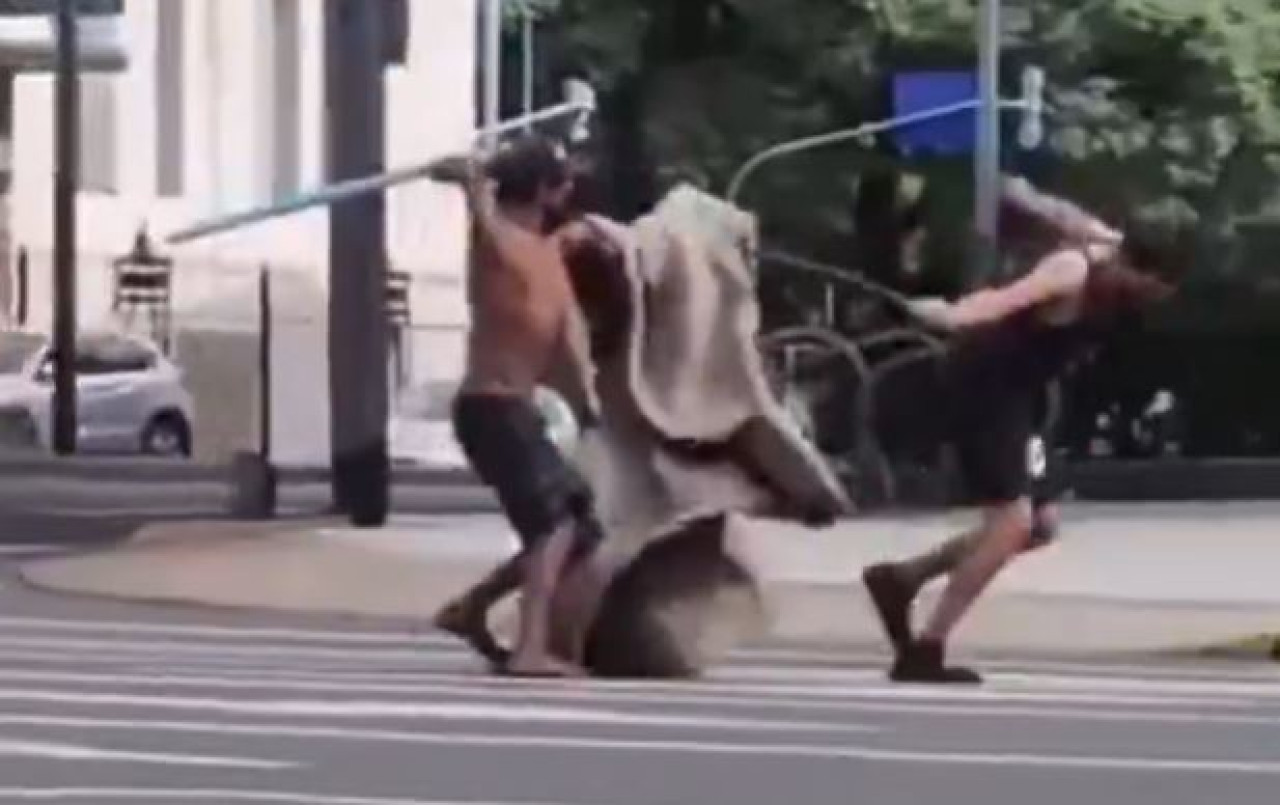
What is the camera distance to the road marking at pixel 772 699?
524 inches

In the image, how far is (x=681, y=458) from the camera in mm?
14398

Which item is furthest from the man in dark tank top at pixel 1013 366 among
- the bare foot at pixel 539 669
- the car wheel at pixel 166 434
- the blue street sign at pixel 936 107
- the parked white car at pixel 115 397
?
the blue street sign at pixel 936 107

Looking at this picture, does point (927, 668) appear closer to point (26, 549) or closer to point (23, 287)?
point (26, 549)

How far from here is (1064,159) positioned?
1870 inches

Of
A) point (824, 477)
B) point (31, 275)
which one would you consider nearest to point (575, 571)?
point (824, 477)

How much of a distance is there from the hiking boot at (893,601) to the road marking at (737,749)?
8.94 ft

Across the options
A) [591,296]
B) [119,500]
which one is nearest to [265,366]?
[119,500]

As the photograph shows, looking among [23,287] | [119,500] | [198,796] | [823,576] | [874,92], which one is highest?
[874,92]

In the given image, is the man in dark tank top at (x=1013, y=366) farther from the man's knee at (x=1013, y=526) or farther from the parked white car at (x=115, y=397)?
the parked white car at (x=115, y=397)

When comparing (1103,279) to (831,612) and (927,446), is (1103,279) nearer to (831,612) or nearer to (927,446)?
(831,612)

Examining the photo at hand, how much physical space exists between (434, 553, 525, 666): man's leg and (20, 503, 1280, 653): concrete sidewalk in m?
0.95

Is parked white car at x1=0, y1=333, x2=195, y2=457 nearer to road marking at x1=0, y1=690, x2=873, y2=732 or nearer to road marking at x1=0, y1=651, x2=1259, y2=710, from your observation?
road marking at x1=0, y1=651, x2=1259, y2=710

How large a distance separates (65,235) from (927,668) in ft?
101

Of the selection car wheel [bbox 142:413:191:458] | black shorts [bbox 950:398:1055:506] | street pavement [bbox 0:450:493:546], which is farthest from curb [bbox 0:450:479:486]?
black shorts [bbox 950:398:1055:506]
